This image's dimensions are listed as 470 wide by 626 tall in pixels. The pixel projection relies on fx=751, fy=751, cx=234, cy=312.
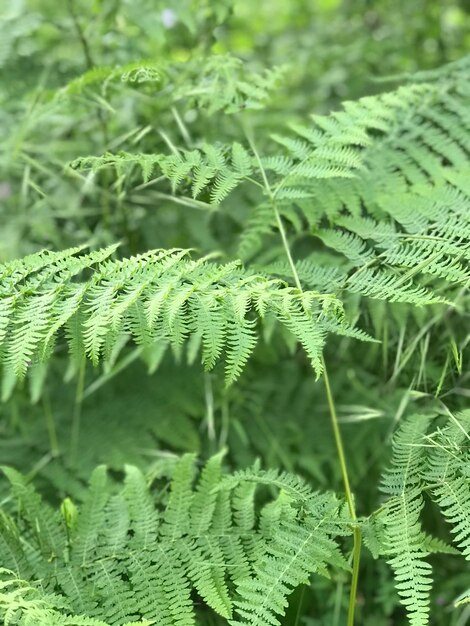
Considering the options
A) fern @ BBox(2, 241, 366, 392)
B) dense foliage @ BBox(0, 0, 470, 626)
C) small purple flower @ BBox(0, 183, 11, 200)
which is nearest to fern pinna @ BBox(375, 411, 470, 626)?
dense foliage @ BBox(0, 0, 470, 626)

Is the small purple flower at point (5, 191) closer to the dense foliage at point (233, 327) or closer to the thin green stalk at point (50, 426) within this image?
the dense foliage at point (233, 327)

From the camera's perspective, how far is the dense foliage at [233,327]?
994 mm

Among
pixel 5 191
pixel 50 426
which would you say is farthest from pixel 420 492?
pixel 5 191

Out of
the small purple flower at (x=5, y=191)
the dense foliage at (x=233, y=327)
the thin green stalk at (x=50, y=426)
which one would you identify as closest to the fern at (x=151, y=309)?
the dense foliage at (x=233, y=327)

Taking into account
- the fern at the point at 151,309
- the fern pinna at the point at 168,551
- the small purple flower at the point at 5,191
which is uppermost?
the fern at the point at 151,309

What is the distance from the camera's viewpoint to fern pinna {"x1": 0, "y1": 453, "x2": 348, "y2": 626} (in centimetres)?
96

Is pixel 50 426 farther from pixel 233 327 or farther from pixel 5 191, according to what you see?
pixel 233 327

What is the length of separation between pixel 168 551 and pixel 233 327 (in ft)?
1.16

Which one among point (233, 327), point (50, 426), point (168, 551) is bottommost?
point (50, 426)

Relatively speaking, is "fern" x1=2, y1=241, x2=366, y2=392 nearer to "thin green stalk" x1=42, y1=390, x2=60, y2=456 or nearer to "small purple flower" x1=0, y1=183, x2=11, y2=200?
"thin green stalk" x1=42, y1=390, x2=60, y2=456

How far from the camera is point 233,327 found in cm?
97

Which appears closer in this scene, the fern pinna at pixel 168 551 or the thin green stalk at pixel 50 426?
the fern pinna at pixel 168 551

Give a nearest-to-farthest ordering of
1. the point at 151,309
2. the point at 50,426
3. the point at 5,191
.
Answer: the point at 151,309, the point at 50,426, the point at 5,191

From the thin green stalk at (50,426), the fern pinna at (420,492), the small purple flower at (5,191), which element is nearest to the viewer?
the fern pinna at (420,492)
